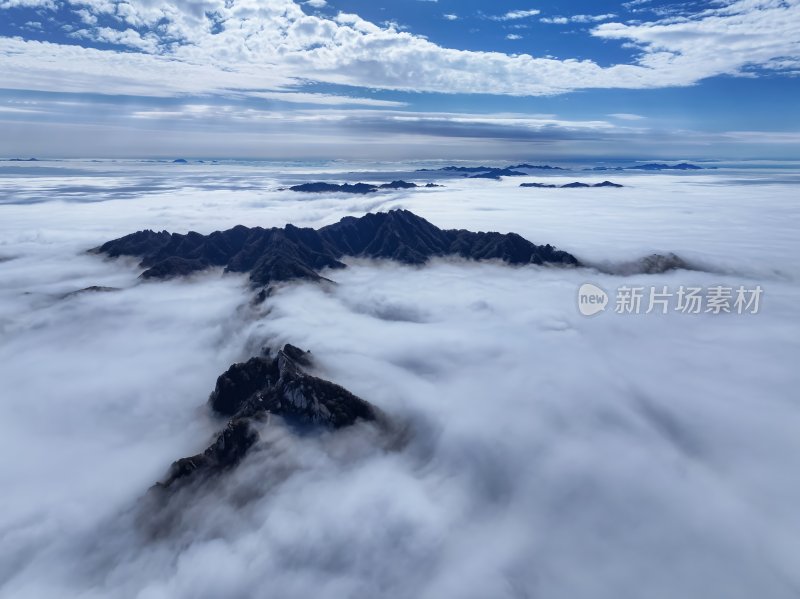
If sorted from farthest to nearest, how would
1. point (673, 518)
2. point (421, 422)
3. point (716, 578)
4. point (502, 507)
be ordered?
point (421, 422) → point (502, 507) → point (673, 518) → point (716, 578)

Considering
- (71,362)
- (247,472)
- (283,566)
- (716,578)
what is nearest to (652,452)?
(716,578)

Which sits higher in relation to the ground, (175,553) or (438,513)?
(438,513)

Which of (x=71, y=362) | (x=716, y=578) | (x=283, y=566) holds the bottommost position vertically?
(x=71, y=362)

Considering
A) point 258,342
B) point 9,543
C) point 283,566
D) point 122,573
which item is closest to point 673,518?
point 283,566

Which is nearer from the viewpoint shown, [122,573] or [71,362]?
[122,573]

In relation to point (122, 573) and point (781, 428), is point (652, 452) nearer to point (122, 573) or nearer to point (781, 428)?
point (781, 428)

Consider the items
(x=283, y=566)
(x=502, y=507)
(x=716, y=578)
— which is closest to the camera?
(x=716, y=578)

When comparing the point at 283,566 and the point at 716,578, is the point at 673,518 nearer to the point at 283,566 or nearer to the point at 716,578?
the point at 716,578
